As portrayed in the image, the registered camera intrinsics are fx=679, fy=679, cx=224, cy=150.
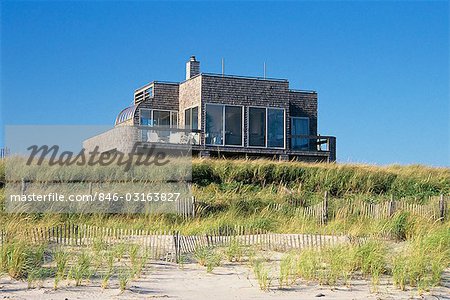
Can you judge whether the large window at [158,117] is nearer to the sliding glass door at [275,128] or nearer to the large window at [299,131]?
the sliding glass door at [275,128]

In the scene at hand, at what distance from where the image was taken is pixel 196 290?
919cm

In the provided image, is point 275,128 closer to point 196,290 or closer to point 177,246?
point 177,246

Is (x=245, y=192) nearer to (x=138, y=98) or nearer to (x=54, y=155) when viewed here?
(x=54, y=155)

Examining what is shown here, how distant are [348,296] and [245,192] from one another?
1293cm

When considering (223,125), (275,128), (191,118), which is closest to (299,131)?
(275,128)

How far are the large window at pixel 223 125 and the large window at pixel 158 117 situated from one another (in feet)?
7.59

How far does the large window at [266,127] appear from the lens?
1148 inches

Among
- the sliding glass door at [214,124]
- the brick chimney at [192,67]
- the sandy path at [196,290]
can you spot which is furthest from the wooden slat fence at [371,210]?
the brick chimney at [192,67]

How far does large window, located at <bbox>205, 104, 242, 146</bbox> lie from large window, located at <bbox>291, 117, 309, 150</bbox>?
9.76 feet

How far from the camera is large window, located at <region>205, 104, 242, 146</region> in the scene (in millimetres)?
28469

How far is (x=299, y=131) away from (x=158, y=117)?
6.55 m

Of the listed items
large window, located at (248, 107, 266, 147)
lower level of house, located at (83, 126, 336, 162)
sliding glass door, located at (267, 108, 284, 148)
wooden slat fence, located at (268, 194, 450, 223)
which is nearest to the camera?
wooden slat fence, located at (268, 194, 450, 223)

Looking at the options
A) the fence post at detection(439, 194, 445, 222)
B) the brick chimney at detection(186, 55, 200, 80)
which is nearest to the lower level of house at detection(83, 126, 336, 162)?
the brick chimney at detection(186, 55, 200, 80)

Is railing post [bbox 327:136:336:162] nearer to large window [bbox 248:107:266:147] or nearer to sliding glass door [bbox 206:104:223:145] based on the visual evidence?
large window [bbox 248:107:266:147]
